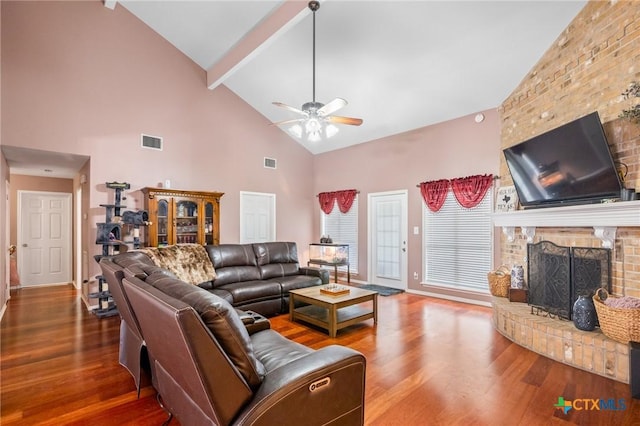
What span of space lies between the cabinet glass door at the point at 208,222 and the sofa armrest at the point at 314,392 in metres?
4.45

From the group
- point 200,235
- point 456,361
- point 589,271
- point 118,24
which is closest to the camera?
point 456,361

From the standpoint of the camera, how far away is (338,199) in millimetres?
7012

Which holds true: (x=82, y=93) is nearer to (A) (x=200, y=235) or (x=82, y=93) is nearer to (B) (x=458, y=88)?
(A) (x=200, y=235)

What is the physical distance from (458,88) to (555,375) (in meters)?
3.74

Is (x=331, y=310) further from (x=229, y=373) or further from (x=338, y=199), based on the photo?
(x=338, y=199)

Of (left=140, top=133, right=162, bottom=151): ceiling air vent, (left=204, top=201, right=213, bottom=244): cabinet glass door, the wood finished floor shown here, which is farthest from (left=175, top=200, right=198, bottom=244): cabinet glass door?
the wood finished floor

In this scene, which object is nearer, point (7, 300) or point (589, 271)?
point (589, 271)

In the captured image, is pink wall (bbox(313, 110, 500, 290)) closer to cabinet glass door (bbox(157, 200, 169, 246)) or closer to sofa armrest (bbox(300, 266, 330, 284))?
sofa armrest (bbox(300, 266, 330, 284))

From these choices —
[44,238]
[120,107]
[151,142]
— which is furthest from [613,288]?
[44,238]

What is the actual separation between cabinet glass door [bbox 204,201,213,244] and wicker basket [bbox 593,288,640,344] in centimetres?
529

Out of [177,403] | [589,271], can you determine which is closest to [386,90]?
[589,271]

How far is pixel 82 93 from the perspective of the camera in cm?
461

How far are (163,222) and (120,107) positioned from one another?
75.5 inches

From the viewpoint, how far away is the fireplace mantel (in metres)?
2.64
